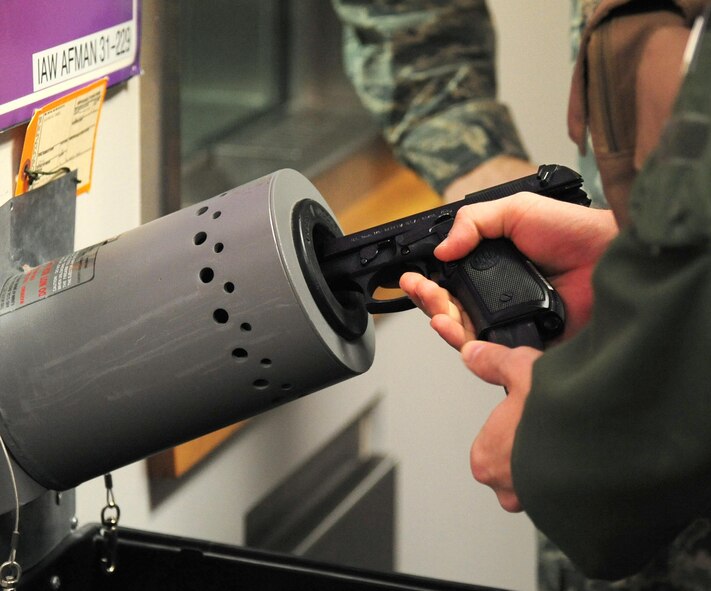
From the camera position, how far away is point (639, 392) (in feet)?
1.56

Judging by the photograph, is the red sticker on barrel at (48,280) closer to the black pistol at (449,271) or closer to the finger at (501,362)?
the black pistol at (449,271)

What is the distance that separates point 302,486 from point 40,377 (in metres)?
0.85

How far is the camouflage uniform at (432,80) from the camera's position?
1256 millimetres

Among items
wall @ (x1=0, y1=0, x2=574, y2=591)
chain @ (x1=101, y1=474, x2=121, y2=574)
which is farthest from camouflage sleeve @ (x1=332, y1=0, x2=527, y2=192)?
Answer: chain @ (x1=101, y1=474, x2=121, y2=574)

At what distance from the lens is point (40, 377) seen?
0.69 m

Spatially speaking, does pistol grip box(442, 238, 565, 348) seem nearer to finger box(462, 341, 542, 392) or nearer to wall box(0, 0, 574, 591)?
finger box(462, 341, 542, 392)

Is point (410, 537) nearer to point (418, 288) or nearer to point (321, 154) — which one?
point (321, 154)

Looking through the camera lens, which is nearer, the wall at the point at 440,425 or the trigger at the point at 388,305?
the trigger at the point at 388,305

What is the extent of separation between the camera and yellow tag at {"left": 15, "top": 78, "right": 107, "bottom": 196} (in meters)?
0.79

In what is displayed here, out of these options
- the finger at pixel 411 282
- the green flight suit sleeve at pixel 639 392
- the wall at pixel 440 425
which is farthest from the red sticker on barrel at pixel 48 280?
the wall at pixel 440 425

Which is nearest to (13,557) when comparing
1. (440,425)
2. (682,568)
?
(682,568)

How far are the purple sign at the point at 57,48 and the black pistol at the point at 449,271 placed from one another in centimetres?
25

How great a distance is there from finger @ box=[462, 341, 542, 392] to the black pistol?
0.04 m

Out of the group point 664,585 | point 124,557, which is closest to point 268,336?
point 124,557
